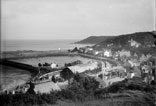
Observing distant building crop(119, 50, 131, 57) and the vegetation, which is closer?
the vegetation

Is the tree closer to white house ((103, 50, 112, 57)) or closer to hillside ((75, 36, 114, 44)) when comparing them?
hillside ((75, 36, 114, 44))

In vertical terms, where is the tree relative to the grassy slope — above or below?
above

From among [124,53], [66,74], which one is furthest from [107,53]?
[66,74]

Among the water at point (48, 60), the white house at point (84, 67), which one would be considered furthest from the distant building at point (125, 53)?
the water at point (48, 60)

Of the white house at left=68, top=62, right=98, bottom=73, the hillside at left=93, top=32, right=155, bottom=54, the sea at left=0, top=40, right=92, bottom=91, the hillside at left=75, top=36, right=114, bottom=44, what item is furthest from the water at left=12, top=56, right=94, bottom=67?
the hillside at left=93, top=32, right=155, bottom=54

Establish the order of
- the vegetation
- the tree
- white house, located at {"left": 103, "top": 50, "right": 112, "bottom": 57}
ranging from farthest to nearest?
1. white house, located at {"left": 103, "top": 50, "right": 112, "bottom": 57}
2. the tree
3. the vegetation

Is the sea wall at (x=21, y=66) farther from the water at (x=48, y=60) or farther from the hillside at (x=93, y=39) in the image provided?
the hillside at (x=93, y=39)
